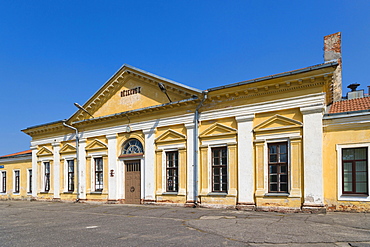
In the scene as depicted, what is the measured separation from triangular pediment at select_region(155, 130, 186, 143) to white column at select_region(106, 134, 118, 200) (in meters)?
2.98

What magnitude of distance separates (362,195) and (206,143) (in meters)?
6.18

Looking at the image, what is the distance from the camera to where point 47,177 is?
2233 cm

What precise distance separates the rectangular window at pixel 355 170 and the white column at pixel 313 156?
864 mm

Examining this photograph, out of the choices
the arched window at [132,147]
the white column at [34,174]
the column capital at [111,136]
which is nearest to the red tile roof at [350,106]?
the arched window at [132,147]

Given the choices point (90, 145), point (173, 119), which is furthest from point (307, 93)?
point (90, 145)

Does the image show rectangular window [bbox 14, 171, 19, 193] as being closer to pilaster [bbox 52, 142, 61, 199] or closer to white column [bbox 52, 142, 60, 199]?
pilaster [bbox 52, 142, 61, 199]

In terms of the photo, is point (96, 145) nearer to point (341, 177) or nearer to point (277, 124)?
point (277, 124)

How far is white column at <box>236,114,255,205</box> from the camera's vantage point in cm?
1315

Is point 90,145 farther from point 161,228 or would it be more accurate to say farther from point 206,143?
point 161,228

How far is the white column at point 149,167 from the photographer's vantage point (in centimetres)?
1625

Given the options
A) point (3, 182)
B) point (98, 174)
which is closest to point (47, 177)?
point (98, 174)

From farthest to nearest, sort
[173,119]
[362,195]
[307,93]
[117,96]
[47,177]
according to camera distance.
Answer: [47,177] → [117,96] → [173,119] → [307,93] → [362,195]

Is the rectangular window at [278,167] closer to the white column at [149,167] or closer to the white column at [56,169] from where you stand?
the white column at [149,167]

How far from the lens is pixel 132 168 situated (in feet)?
56.9
